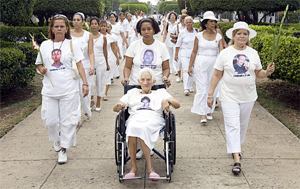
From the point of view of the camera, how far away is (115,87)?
10.7 meters

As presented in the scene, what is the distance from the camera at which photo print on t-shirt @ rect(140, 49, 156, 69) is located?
5320 mm

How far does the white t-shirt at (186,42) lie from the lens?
31.5 feet

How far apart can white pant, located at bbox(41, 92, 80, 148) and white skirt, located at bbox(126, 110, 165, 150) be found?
3.32 feet

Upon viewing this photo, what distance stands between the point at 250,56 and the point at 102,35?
400 centimetres

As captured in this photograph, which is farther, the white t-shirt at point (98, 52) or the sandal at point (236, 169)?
the white t-shirt at point (98, 52)

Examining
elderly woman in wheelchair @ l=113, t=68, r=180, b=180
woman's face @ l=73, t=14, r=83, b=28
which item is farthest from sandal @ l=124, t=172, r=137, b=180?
woman's face @ l=73, t=14, r=83, b=28

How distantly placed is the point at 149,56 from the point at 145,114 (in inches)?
34.9

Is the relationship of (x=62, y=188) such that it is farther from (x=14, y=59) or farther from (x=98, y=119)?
(x=14, y=59)

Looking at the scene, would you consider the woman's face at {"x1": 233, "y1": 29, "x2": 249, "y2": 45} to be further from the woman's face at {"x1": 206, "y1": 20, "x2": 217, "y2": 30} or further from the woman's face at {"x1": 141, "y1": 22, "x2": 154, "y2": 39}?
the woman's face at {"x1": 206, "y1": 20, "x2": 217, "y2": 30}

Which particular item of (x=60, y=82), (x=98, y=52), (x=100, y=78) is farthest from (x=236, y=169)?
(x=98, y=52)

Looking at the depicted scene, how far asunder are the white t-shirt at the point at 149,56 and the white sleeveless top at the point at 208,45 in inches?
76.4

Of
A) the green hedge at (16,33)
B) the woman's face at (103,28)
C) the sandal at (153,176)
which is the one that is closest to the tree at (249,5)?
the green hedge at (16,33)

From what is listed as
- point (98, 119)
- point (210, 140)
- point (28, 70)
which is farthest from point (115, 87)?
point (210, 140)

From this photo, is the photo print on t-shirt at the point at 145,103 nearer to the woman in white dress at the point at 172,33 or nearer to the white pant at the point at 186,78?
the white pant at the point at 186,78
